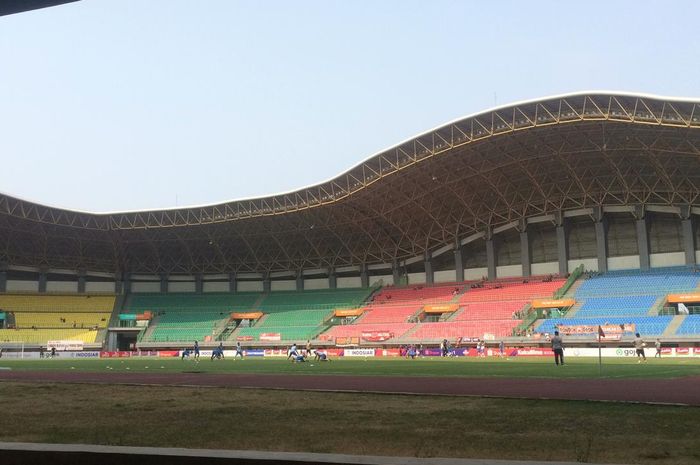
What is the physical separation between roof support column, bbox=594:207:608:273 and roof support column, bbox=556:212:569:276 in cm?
329

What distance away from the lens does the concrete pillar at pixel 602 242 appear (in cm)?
6588

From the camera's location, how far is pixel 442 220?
72.9m

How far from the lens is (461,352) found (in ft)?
191

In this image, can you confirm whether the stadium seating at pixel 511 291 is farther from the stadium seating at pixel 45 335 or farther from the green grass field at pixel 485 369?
the stadium seating at pixel 45 335

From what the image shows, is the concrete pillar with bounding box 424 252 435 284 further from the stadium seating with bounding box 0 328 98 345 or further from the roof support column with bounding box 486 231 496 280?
the stadium seating with bounding box 0 328 98 345

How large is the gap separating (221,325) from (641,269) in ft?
167

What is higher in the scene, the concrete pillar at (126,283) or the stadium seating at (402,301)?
the concrete pillar at (126,283)

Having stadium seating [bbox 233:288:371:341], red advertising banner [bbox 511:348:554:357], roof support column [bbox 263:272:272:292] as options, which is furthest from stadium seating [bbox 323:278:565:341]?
roof support column [bbox 263:272:272:292]

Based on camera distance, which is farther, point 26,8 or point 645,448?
point 645,448

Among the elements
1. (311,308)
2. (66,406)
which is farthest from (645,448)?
(311,308)

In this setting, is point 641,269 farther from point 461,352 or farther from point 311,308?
point 311,308

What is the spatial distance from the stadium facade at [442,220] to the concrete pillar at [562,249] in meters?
0.22

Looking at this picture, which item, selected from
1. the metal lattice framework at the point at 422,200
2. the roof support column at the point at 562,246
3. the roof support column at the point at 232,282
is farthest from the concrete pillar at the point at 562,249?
the roof support column at the point at 232,282

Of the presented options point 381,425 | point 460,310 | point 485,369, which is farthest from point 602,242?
point 381,425
